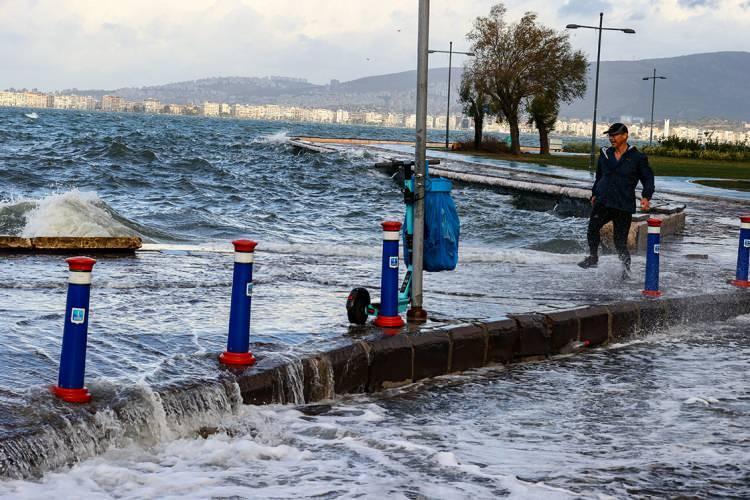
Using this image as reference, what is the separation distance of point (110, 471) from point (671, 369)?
15.6 feet

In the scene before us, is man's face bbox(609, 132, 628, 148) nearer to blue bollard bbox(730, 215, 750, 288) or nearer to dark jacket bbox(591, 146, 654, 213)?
dark jacket bbox(591, 146, 654, 213)

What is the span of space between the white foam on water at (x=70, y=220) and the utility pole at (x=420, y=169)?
9.10 meters

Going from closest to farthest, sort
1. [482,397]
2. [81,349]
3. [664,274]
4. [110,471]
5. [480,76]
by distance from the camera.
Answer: [110,471] < [81,349] < [482,397] < [664,274] < [480,76]

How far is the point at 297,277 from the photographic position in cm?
1148

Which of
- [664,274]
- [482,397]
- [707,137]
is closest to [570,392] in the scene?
[482,397]

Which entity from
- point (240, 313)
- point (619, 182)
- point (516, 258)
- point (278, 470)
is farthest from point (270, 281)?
point (278, 470)

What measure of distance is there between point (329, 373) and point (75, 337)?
6.43 feet

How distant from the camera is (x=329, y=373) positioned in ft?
23.2

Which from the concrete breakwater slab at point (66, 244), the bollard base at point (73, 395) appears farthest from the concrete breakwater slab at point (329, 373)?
the concrete breakwater slab at point (66, 244)

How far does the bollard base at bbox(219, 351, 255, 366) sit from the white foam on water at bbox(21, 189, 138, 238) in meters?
10.0

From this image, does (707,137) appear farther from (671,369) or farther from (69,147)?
(671,369)

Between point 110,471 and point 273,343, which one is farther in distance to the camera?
point 273,343

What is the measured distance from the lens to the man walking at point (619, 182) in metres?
11.7

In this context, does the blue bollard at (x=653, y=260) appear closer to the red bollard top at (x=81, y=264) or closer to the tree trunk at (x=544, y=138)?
the red bollard top at (x=81, y=264)
